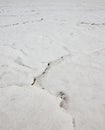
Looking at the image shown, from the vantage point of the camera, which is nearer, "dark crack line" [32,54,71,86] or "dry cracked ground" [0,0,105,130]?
"dry cracked ground" [0,0,105,130]

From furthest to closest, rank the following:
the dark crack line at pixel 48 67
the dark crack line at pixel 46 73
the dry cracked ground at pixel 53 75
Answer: the dark crack line at pixel 48 67, the dark crack line at pixel 46 73, the dry cracked ground at pixel 53 75

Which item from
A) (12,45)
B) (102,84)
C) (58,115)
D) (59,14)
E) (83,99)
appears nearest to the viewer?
(58,115)

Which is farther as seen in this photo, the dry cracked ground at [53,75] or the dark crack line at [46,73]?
the dark crack line at [46,73]

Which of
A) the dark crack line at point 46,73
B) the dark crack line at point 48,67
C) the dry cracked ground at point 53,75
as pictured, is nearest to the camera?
the dry cracked ground at point 53,75

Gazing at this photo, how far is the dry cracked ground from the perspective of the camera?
122 centimetres

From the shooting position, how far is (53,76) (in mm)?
1723

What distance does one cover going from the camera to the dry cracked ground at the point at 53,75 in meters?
1.22

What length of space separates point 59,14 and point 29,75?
2.32 m

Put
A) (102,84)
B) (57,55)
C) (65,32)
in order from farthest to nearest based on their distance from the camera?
(65,32), (57,55), (102,84)

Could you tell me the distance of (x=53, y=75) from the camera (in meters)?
1.74

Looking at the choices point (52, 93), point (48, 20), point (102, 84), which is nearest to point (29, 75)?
point (52, 93)

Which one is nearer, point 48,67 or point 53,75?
point 53,75

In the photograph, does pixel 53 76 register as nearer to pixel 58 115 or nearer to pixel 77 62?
pixel 77 62

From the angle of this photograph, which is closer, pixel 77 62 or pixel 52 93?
pixel 52 93
